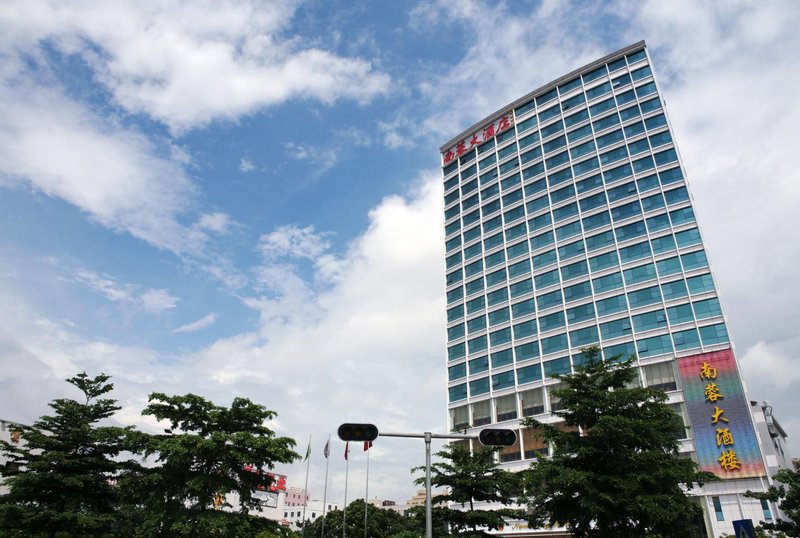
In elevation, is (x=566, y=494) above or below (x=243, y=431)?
below

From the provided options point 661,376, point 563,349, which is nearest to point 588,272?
point 563,349

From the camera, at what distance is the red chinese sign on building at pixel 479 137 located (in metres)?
70.7

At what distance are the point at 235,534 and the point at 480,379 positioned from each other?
40.6 m

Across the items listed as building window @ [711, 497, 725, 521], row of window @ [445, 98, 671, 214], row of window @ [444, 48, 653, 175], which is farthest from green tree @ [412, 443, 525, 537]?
row of window @ [444, 48, 653, 175]

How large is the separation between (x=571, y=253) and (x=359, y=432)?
49323 millimetres

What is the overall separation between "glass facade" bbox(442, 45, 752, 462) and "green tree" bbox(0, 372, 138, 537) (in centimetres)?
3873

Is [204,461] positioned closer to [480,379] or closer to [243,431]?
[243,431]

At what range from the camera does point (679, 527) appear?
20.5m

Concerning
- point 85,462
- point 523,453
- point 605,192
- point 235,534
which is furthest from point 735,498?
point 85,462

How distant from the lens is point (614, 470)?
21797mm

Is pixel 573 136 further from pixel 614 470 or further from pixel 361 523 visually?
pixel 361 523

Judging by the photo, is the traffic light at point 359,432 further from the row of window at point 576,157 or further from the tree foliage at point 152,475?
the row of window at point 576,157

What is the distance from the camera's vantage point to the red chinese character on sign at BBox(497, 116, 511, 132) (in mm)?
70125

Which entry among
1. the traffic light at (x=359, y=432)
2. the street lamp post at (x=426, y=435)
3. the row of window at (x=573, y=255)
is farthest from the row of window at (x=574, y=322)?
the traffic light at (x=359, y=432)
